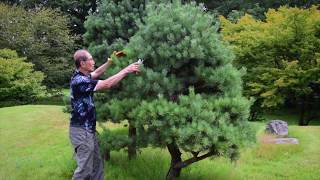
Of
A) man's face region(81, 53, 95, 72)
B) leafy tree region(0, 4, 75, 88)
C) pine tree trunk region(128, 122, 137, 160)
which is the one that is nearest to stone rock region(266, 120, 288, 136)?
pine tree trunk region(128, 122, 137, 160)

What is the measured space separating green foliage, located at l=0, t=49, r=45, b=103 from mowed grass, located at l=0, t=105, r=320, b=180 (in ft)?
28.7

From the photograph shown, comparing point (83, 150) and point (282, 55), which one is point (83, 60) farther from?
point (282, 55)

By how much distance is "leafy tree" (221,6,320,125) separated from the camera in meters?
16.6

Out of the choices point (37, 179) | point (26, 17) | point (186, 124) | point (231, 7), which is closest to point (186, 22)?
point (186, 124)

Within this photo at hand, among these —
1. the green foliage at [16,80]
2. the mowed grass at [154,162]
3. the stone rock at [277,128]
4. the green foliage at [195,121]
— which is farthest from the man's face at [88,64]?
the green foliage at [16,80]

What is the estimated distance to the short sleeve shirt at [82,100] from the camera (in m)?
5.55

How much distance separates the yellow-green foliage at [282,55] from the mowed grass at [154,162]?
5370mm

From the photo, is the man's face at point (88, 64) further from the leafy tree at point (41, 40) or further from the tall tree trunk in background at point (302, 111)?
the leafy tree at point (41, 40)

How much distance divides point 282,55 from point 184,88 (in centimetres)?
1223

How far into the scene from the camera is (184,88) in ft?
20.6

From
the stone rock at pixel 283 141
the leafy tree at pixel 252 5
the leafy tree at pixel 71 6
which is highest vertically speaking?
the leafy tree at pixel 71 6

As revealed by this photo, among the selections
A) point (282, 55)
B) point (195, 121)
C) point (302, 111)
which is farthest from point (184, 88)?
point (302, 111)

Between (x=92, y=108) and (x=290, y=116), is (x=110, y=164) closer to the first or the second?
(x=92, y=108)

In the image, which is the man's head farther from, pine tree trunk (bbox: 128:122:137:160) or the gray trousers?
pine tree trunk (bbox: 128:122:137:160)
